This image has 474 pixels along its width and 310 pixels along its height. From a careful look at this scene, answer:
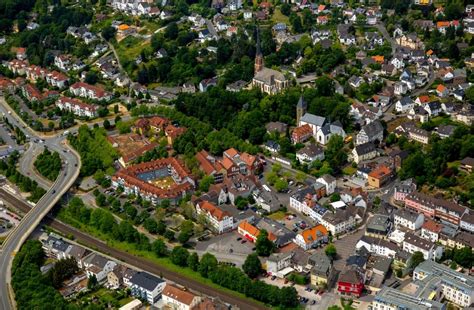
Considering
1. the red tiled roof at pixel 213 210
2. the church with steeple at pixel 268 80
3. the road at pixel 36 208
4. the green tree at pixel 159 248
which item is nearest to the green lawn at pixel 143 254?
the green tree at pixel 159 248

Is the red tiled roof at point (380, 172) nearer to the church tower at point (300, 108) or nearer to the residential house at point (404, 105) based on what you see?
the church tower at point (300, 108)

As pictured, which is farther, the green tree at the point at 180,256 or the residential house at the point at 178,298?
the green tree at the point at 180,256

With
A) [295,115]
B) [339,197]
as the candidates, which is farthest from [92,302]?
[295,115]

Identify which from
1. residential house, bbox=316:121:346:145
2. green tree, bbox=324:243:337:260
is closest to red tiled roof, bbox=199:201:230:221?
green tree, bbox=324:243:337:260

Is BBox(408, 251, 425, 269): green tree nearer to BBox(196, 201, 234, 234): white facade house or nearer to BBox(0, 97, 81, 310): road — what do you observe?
BBox(196, 201, 234, 234): white facade house

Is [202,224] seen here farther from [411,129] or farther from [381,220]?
[411,129]

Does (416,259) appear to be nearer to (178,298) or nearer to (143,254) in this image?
(178,298)

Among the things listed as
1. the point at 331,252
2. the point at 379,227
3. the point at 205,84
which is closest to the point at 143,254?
the point at 331,252
